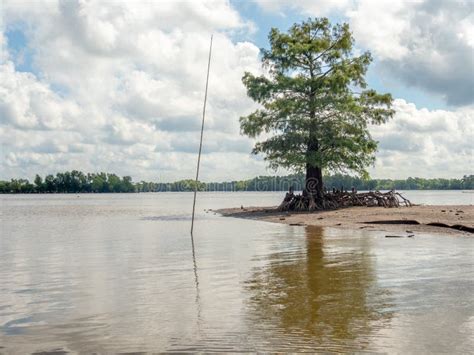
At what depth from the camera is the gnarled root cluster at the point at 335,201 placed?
38594 millimetres

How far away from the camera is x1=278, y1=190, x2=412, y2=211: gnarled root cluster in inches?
1519

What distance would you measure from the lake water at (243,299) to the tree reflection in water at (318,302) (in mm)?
18

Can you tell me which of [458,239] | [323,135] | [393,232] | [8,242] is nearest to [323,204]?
[323,135]

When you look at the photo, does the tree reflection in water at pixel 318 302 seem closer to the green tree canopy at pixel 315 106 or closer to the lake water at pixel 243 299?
the lake water at pixel 243 299

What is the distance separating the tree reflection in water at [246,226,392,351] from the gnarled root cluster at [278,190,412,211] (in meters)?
23.5

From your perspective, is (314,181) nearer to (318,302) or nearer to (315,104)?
(315,104)

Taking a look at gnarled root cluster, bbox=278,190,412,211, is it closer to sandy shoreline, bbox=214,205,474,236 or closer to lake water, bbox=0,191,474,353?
sandy shoreline, bbox=214,205,474,236

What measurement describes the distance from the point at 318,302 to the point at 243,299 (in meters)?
1.29

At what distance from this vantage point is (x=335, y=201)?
129 feet

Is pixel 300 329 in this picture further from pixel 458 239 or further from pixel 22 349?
pixel 458 239

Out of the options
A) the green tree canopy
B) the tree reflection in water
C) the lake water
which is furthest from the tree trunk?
the tree reflection in water

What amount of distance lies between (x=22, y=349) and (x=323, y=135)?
3359cm

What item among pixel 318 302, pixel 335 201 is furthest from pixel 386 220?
pixel 318 302

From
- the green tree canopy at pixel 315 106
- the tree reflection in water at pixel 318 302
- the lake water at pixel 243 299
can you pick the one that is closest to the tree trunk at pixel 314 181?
the green tree canopy at pixel 315 106
